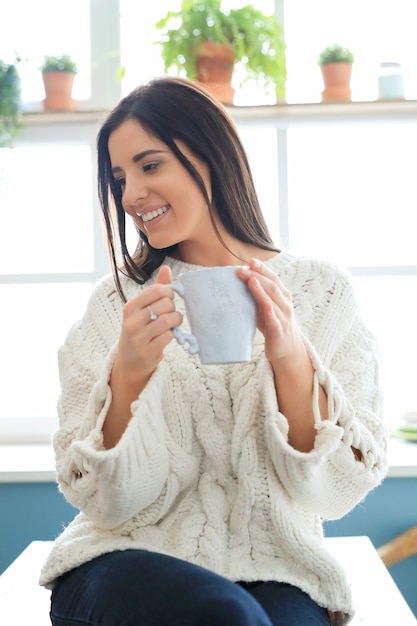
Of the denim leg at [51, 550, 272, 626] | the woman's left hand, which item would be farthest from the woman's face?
the denim leg at [51, 550, 272, 626]

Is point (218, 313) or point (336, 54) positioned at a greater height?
point (336, 54)

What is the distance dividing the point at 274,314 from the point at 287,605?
15.9 inches

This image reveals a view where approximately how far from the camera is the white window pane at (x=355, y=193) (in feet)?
8.67

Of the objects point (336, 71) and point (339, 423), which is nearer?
point (339, 423)

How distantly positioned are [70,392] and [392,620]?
24.6 inches

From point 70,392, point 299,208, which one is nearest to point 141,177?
point 70,392

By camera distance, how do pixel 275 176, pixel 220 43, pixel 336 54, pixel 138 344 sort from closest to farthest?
pixel 138 344
pixel 220 43
pixel 336 54
pixel 275 176

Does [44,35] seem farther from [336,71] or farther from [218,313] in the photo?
[218,313]

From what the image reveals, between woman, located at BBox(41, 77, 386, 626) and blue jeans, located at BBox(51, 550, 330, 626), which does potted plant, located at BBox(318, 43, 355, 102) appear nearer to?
woman, located at BBox(41, 77, 386, 626)

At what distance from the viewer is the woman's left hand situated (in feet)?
3.45

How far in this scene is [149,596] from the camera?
1023mm

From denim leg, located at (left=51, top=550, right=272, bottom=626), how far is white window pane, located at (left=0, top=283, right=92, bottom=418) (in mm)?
1548

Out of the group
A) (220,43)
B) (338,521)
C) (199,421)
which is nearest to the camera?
(199,421)

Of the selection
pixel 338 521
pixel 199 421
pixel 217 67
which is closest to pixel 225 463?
pixel 199 421
